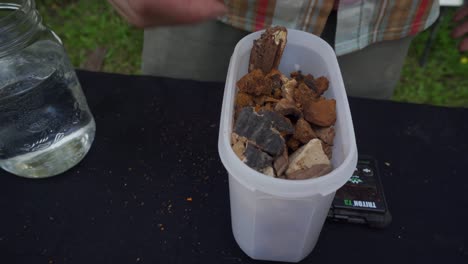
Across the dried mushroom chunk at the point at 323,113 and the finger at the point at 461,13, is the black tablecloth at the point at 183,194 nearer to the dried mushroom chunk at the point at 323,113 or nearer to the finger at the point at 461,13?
the dried mushroom chunk at the point at 323,113

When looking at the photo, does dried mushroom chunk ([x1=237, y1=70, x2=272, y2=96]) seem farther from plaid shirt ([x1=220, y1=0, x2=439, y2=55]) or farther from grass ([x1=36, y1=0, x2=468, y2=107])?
Answer: grass ([x1=36, y1=0, x2=468, y2=107])

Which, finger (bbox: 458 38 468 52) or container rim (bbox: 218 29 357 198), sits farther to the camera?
finger (bbox: 458 38 468 52)

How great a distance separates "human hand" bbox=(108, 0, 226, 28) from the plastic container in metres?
0.13

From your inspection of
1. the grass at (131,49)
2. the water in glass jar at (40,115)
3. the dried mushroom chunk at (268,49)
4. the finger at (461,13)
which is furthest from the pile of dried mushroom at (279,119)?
the finger at (461,13)

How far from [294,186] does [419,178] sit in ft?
1.21

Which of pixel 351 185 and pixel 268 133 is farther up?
pixel 268 133

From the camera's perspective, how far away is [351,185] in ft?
2.22

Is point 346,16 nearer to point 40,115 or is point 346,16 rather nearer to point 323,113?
point 323,113

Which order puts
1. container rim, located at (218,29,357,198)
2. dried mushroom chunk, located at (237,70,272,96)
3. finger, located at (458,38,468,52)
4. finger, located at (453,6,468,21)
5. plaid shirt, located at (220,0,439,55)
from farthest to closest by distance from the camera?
1. finger, located at (458,38,468,52)
2. finger, located at (453,6,468,21)
3. plaid shirt, located at (220,0,439,55)
4. dried mushroom chunk, located at (237,70,272,96)
5. container rim, located at (218,29,357,198)

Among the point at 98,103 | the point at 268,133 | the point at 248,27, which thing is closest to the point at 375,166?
the point at 268,133

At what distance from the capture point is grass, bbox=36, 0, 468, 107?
167 centimetres

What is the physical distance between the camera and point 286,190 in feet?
1.59

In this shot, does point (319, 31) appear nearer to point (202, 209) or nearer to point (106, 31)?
point (202, 209)

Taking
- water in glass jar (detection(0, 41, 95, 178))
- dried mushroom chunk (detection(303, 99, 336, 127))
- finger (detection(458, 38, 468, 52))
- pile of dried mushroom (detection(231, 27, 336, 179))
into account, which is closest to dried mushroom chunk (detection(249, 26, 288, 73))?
pile of dried mushroom (detection(231, 27, 336, 179))
